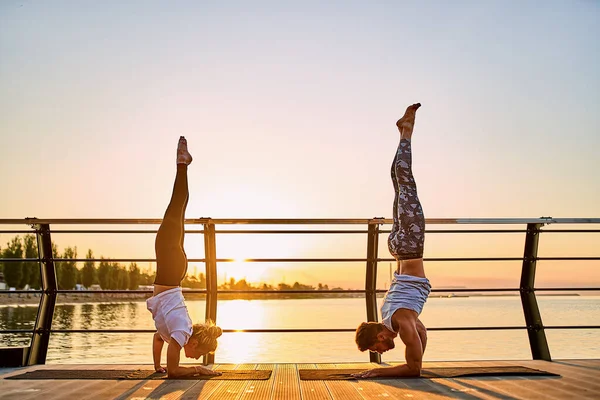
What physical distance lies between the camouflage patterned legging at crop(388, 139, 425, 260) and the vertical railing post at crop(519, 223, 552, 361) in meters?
1.22

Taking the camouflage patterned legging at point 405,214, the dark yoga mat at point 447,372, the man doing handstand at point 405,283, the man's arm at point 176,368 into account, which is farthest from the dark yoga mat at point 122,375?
the camouflage patterned legging at point 405,214

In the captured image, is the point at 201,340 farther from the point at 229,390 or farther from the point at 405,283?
the point at 405,283

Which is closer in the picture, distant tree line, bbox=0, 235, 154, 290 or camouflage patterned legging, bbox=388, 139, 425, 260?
camouflage patterned legging, bbox=388, 139, 425, 260

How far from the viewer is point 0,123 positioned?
1168 centimetres

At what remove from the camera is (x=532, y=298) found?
4672 mm

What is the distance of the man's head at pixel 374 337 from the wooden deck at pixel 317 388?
12.3 inches

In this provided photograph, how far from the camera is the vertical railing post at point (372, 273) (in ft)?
15.0

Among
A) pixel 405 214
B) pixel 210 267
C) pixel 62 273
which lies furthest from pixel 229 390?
pixel 62 273

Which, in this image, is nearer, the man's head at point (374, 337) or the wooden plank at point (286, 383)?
the wooden plank at point (286, 383)

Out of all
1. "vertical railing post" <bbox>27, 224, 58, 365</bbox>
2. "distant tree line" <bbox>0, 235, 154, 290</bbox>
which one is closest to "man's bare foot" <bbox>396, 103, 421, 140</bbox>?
"vertical railing post" <bbox>27, 224, 58, 365</bbox>

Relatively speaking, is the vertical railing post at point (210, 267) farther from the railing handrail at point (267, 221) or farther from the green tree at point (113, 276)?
the green tree at point (113, 276)

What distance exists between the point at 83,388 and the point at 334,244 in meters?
2.42

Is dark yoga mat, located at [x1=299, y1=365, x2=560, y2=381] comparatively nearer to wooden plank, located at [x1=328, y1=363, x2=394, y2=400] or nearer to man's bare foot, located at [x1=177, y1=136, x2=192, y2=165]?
wooden plank, located at [x1=328, y1=363, x2=394, y2=400]

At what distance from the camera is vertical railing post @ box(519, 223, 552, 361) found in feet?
15.1
